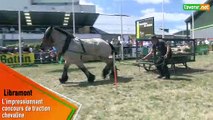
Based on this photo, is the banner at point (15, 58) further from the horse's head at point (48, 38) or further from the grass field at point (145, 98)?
the horse's head at point (48, 38)

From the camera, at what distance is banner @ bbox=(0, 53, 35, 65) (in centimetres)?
2933

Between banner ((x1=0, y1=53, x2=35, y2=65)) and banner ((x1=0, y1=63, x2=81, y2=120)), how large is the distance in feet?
83.1

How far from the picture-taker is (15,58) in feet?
97.2

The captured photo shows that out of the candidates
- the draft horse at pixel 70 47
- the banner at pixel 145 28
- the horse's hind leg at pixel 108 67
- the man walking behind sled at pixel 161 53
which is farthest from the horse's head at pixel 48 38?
the banner at pixel 145 28

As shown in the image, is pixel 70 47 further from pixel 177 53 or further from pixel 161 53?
pixel 177 53

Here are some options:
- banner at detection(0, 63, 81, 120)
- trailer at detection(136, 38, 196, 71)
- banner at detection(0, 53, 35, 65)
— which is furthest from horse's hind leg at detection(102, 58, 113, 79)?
banner at detection(0, 53, 35, 65)

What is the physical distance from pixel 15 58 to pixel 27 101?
84.4 feet

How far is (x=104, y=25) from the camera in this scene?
202 feet

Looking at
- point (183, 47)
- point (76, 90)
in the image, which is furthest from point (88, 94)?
point (183, 47)

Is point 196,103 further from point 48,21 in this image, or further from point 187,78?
point 48,21

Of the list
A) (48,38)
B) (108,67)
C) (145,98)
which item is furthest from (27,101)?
(108,67)

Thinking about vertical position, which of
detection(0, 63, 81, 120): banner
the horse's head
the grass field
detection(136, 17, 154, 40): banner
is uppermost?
detection(136, 17, 154, 40): banner

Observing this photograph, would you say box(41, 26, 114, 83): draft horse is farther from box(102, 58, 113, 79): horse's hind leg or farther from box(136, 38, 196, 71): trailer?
box(136, 38, 196, 71): trailer

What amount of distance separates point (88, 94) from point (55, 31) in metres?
3.78
